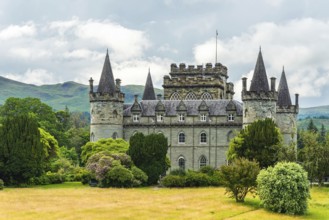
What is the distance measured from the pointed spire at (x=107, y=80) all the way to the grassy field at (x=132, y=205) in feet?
70.9

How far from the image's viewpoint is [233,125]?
66750 mm

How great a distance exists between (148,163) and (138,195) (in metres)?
13.1

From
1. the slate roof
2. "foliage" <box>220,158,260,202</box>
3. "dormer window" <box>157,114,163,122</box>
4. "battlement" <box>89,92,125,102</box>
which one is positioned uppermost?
"battlement" <box>89,92,125,102</box>

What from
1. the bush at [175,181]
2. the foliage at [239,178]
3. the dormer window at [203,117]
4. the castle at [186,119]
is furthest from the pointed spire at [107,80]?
the foliage at [239,178]

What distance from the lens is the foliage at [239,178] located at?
40875 mm

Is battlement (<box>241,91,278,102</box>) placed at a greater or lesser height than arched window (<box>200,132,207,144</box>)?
greater

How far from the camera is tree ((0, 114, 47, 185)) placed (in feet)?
175

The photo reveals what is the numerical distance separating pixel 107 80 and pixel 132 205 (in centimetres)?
3268

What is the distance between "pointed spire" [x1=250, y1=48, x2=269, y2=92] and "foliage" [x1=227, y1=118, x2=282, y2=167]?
21.2 ft

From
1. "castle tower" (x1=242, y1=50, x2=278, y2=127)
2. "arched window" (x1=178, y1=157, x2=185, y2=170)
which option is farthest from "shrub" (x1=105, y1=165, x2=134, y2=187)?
"castle tower" (x1=242, y1=50, x2=278, y2=127)

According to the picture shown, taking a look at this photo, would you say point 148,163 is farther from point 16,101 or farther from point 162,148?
point 16,101

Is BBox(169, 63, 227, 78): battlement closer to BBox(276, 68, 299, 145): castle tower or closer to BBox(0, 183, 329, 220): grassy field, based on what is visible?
BBox(276, 68, 299, 145): castle tower

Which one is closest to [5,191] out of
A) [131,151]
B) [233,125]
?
[131,151]

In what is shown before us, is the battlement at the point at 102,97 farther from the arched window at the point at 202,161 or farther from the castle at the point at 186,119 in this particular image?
the arched window at the point at 202,161
